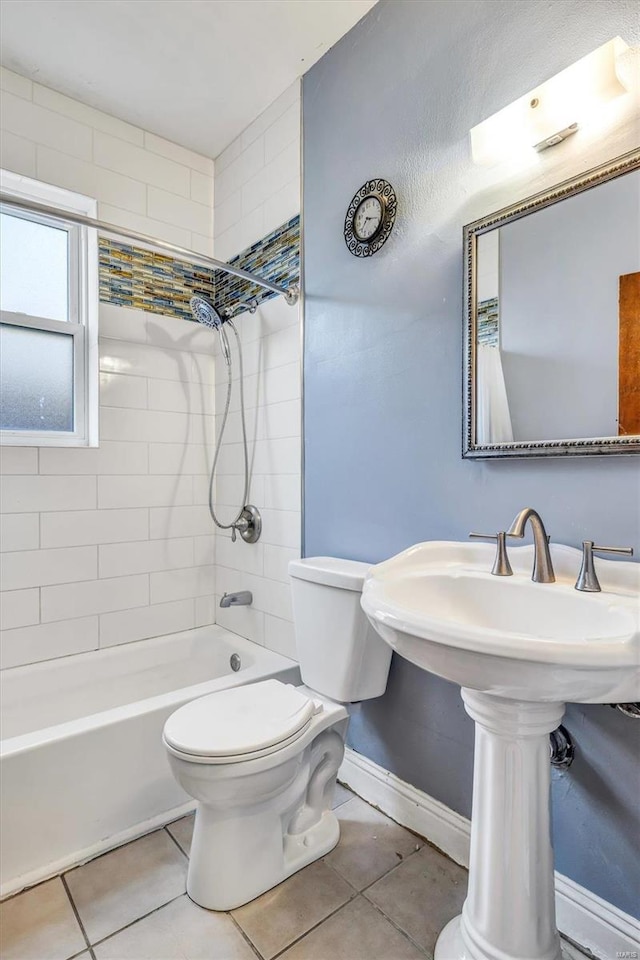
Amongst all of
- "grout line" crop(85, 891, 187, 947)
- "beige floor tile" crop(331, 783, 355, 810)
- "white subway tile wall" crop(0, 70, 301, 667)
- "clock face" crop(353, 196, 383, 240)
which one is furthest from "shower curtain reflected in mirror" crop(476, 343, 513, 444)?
"grout line" crop(85, 891, 187, 947)

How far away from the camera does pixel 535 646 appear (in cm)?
73

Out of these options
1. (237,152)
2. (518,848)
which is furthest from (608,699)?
(237,152)

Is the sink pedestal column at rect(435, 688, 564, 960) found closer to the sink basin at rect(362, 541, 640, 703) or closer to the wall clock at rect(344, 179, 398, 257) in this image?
the sink basin at rect(362, 541, 640, 703)

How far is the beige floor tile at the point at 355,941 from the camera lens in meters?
1.14

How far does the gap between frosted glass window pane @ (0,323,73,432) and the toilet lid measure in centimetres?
134

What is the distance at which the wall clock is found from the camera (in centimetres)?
158

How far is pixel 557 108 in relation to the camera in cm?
114

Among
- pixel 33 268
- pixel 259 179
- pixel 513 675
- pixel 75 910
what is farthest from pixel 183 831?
pixel 259 179

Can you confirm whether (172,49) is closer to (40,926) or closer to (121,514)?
(121,514)

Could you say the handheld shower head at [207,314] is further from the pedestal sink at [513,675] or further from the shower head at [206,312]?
the pedestal sink at [513,675]

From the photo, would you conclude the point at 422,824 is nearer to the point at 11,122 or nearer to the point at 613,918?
the point at 613,918

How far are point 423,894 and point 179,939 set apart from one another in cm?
61

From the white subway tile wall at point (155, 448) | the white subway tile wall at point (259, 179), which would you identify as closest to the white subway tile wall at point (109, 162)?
the white subway tile wall at point (155, 448)

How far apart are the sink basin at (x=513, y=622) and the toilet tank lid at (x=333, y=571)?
0.21m
